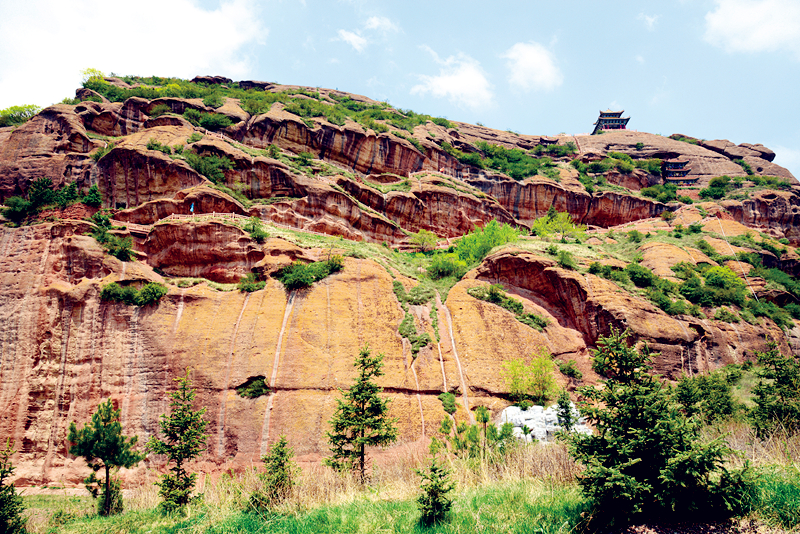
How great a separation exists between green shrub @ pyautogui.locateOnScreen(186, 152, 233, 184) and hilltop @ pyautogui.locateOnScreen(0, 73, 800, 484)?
19cm

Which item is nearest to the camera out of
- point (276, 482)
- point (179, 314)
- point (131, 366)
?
point (276, 482)

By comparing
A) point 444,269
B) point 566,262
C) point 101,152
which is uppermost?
point 101,152

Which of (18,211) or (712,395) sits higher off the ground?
(18,211)

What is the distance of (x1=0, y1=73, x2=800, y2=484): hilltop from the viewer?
837 inches

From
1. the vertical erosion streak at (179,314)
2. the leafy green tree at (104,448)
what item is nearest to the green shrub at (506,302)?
the vertical erosion streak at (179,314)

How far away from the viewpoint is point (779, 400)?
1373 cm

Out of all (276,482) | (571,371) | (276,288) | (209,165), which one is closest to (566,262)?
(571,371)

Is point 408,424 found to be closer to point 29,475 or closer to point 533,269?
point 533,269

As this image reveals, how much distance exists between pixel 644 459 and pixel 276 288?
2212 cm

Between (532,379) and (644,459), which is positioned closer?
(644,459)

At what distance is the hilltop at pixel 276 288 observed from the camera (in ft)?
69.7

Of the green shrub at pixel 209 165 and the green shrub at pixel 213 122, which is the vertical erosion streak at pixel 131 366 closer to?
the green shrub at pixel 209 165

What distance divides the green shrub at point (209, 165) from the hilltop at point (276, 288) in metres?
0.19

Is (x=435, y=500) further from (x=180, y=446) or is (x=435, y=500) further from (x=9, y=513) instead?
(x=9, y=513)
